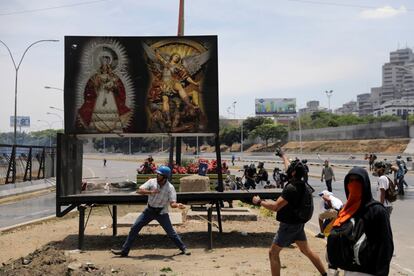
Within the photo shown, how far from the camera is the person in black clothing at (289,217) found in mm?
6516

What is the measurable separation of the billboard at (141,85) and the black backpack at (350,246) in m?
6.68

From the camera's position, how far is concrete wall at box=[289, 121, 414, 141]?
89.6 metres

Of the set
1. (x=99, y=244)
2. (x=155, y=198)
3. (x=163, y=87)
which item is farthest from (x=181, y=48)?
(x=99, y=244)

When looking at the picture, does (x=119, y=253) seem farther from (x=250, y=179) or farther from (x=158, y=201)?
(x=250, y=179)

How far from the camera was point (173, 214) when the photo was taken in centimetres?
1375

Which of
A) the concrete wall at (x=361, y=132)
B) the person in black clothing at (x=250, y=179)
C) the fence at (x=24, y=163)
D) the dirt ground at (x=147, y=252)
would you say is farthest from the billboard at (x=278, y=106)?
the dirt ground at (x=147, y=252)

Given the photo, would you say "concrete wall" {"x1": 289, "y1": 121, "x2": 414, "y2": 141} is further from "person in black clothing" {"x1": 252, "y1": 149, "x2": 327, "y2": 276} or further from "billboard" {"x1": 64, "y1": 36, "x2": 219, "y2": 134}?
"person in black clothing" {"x1": 252, "y1": 149, "x2": 327, "y2": 276}

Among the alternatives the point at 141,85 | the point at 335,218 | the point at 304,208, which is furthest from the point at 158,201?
the point at 335,218

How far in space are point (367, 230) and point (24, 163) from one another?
107 feet

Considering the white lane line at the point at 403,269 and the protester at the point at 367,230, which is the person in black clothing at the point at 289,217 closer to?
the white lane line at the point at 403,269

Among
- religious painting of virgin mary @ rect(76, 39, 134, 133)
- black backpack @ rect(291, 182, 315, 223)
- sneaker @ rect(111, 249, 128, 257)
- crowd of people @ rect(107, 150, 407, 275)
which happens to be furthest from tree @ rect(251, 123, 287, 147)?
black backpack @ rect(291, 182, 315, 223)

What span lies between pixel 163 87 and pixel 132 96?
639mm

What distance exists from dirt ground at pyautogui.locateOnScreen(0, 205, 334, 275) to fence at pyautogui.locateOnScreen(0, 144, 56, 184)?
17820mm

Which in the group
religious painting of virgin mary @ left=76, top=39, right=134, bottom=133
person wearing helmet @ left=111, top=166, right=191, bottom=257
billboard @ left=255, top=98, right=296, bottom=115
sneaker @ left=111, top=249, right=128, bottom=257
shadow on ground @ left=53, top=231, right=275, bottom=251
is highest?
billboard @ left=255, top=98, right=296, bottom=115
